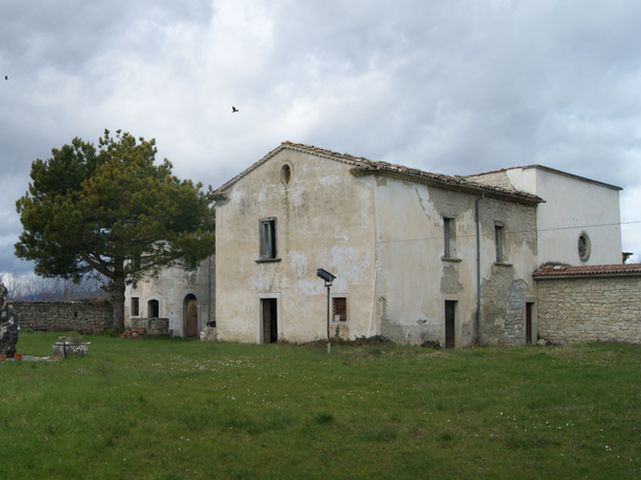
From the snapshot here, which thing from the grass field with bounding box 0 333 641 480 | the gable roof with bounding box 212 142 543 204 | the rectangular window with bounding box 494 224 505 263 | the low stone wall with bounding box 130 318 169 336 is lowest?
the grass field with bounding box 0 333 641 480

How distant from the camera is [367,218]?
24609mm

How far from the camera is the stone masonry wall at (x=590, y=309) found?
2791 centimetres

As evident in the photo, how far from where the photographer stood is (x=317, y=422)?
10.6m

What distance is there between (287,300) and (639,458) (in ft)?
62.2

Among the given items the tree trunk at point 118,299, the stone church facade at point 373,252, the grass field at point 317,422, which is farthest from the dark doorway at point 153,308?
the grass field at point 317,422

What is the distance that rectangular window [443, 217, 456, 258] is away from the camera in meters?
27.3

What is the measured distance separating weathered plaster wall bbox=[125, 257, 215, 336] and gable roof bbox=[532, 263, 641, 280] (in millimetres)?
15548

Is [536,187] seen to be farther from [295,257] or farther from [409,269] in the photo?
[295,257]

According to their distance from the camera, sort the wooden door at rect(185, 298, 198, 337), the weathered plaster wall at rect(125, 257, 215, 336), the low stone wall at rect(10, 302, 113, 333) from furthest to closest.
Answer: the low stone wall at rect(10, 302, 113, 333)
the wooden door at rect(185, 298, 198, 337)
the weathered plaster wall at rect(125, 257, 215, 336)

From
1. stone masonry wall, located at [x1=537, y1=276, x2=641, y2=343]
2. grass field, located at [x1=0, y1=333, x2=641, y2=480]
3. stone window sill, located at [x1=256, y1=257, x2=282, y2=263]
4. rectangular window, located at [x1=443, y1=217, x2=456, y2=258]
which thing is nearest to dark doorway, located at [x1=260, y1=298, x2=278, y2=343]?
stone window sill, located at [x1=256, y1=257, x2=282, y2=263]

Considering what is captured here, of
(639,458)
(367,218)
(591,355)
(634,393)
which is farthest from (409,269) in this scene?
(639,458)

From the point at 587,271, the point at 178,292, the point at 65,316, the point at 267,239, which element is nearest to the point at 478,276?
the point at 587,271

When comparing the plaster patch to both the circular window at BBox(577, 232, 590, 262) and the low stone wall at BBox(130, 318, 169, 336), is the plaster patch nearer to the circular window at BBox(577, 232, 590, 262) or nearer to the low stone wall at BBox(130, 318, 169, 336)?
the low stone wall at BBox(130, 318, 169, 336)

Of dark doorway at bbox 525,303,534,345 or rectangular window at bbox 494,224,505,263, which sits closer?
rectangular window at bbox 494,224,505,263
